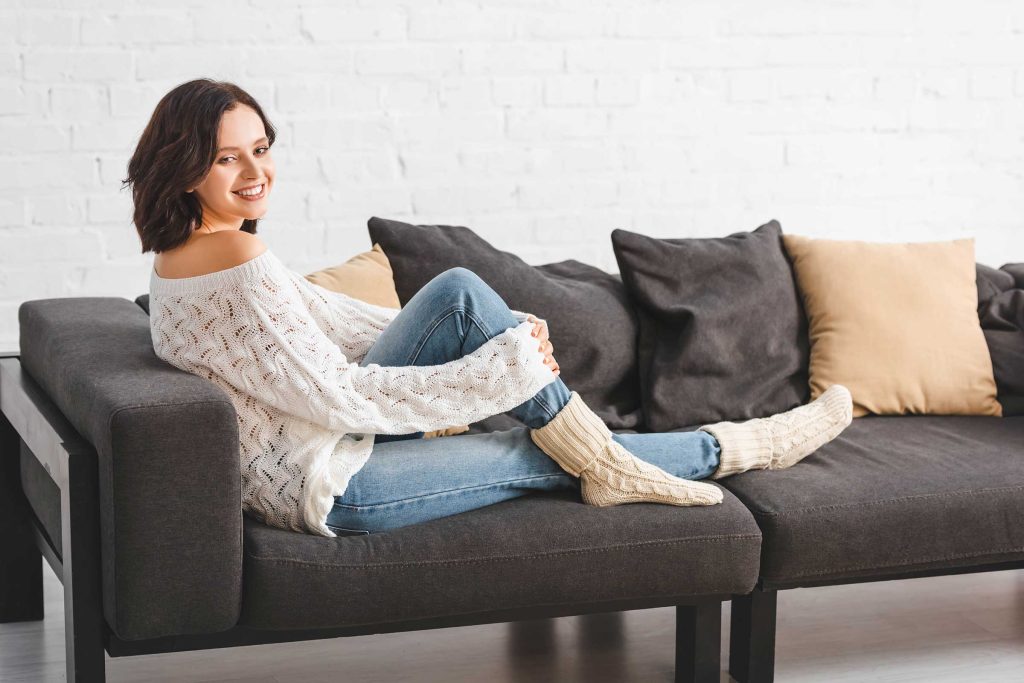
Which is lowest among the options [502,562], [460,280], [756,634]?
[756,634]

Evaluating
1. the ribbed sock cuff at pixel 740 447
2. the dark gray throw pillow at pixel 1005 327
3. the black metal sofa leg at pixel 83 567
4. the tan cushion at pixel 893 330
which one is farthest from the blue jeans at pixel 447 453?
the dark gray throw pillow at pixel 1005 327

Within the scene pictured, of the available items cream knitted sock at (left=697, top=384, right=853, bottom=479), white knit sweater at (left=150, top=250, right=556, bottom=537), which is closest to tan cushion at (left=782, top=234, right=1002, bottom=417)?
cream knitted sock at (left=697, top=384, right=853, bottom=479)

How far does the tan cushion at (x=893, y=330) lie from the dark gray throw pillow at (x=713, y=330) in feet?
0.25

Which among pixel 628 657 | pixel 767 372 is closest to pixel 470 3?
pixel 767 372

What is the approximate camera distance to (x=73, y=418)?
2.15m

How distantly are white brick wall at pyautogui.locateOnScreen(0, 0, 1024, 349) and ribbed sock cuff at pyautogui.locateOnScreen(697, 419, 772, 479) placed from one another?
3.74ft

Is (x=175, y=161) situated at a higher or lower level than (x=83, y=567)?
higher

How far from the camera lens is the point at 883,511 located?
2395 millimetres

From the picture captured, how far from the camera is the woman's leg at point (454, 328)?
7.35ft

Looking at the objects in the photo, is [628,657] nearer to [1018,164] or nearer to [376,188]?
[376,188]

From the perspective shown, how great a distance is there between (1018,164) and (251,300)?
107 inches

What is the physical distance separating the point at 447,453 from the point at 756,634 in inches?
28.1

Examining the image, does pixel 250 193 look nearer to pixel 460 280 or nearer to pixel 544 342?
pixel 460 280

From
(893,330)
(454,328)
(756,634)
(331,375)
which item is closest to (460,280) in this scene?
(454,328)
